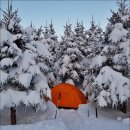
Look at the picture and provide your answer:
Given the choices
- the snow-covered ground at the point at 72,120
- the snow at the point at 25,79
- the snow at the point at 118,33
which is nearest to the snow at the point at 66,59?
the snow-covered ground at the point at 72,120

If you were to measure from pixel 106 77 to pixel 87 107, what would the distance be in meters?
4.52

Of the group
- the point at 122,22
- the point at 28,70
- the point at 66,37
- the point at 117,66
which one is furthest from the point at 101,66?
the point at 66,37

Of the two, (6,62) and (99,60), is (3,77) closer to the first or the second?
(6,62)

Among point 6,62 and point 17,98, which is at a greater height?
point 6,62

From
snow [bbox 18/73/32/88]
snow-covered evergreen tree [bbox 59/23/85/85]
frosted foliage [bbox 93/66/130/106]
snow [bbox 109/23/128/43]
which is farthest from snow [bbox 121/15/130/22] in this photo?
snow-covered evergreen tree [bbox 59/23/85/85]

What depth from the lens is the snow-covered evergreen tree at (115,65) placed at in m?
19.9

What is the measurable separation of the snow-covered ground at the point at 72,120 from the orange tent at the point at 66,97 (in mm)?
1555

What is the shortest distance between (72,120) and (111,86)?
3.84 meters

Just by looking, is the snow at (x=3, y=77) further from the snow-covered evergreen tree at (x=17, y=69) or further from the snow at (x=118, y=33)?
the snow at (x=118, y=33)

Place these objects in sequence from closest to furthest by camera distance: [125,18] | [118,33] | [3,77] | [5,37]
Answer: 1. [3,77]
2. [5,37]
3. [118,33]
4. [125,18]

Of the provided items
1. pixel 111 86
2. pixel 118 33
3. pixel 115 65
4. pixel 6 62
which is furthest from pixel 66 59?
pixel 6 62

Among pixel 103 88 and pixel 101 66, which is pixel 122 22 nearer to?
pixel 101 66

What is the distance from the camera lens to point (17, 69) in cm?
1728

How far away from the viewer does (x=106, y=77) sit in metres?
20.3
